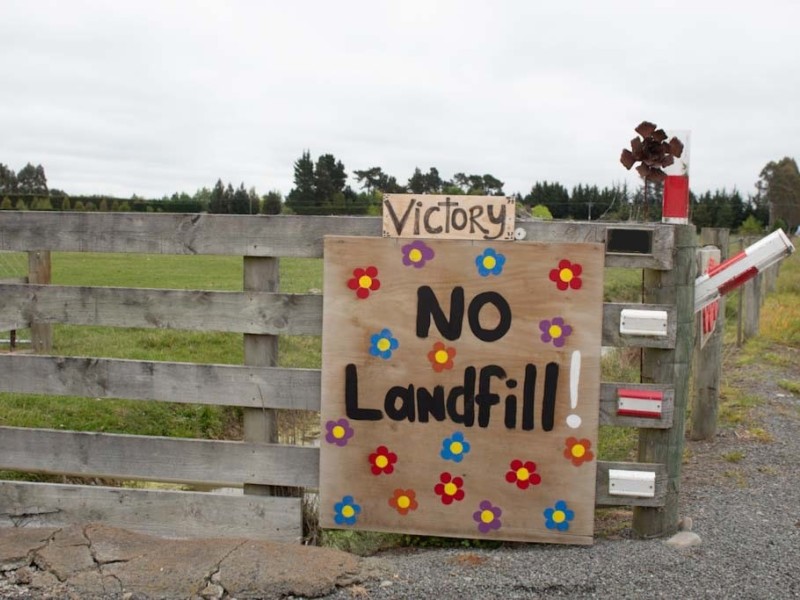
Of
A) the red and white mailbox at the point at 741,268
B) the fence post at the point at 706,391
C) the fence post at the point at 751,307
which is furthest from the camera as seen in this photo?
the fence post at the point at 751,307

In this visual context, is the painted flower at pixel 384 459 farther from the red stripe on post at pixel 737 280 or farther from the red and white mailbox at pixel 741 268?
the red stripe on post at pixel 737 280

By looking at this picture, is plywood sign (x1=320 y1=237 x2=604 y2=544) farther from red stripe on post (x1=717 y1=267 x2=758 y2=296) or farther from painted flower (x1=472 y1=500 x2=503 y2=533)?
red stripe on post (x1=717 y1=267 x2=758 y2=296)

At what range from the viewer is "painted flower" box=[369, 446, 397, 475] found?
4414mm

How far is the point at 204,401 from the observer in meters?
4.50

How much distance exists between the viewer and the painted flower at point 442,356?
4.33 m

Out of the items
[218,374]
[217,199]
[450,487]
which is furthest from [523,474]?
[217,199]

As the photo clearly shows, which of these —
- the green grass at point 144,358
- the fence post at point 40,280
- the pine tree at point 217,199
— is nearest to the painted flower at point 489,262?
the green grass at point 144,358

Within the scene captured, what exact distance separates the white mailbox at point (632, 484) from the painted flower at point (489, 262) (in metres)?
1.26

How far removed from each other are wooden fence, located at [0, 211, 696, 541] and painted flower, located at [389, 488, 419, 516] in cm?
46

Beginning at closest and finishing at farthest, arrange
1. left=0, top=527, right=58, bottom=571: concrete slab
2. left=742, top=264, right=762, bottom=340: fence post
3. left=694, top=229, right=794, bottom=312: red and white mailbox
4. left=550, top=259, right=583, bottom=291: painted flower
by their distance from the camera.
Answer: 1. left=0, top=527, right=58, bottom=571: concrete slab
2. left=550, top=259, right=583, bottom=291: painted flower
3. left=694, top=229, right=794, bottom=312: red and white mailbox
4. left=742, top=264, right=762, bottom=340: fence post

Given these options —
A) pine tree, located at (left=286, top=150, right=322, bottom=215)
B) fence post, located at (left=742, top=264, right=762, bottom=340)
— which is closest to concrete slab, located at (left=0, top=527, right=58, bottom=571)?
fence post, located at (left=742, top=264, right=762, bottom=340)

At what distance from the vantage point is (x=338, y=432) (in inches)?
175

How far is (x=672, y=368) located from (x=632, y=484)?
0.65 metres

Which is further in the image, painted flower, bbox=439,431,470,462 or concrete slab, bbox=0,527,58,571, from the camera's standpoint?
painted flower, bbox=439,431,470,462
